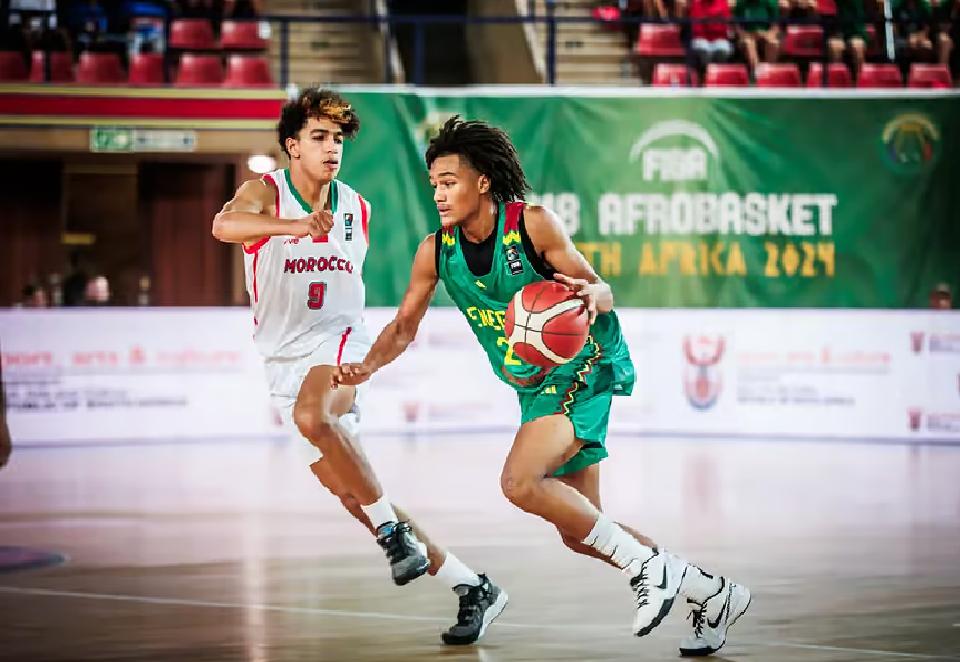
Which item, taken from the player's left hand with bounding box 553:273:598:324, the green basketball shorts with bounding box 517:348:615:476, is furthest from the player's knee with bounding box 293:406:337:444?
the player's left hand with bounding box 553:273:598:324

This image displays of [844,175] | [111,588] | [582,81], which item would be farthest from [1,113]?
[111,588]

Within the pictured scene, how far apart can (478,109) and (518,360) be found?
917 cm

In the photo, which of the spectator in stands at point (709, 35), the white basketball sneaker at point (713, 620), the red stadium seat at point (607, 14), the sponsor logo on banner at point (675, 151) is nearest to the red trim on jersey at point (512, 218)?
the white basketball sneaker at point (713, 620)

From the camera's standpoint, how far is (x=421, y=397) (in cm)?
1297

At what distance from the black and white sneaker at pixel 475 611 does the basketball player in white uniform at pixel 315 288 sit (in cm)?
25

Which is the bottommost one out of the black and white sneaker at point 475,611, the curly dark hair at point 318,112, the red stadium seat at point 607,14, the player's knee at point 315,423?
the black and white sneaker at point 475,611

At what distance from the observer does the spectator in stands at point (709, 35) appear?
15.4 metres

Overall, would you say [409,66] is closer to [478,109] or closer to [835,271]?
[478,109]

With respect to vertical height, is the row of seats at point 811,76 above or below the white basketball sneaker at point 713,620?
above

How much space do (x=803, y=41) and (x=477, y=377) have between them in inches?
226

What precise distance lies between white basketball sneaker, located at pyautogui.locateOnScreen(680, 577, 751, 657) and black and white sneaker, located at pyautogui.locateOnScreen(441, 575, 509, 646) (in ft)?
2.41

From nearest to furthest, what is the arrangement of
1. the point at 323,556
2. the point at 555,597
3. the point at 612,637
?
the point at 612,637
the point at 555,597
the point at 323,556

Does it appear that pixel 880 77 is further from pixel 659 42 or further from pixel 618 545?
pixel 618 545

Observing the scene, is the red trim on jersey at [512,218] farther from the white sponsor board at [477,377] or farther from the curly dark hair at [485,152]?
the white sponsor board at [477,377]
